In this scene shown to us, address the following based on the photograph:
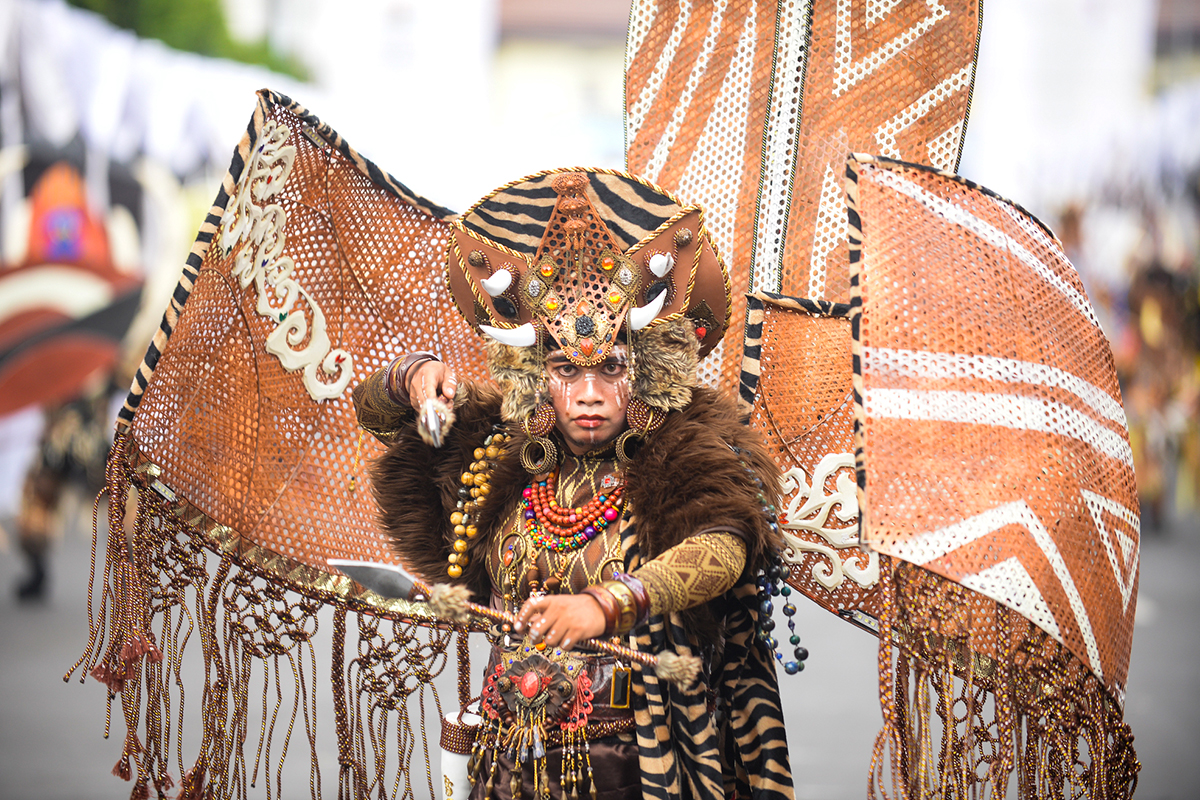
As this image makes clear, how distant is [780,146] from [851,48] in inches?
10.5

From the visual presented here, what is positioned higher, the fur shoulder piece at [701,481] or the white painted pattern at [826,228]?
the white painted pattern at [826,228]

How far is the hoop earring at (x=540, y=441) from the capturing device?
73.8 inches

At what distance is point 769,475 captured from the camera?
1.87 meters

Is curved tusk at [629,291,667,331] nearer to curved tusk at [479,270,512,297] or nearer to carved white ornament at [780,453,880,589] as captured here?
curved tusk at [479,270,512,297]

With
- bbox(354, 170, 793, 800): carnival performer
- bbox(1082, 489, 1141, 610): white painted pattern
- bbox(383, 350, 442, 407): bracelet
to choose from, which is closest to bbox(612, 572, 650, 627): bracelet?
bbox(354, 170, 793, 800): carnival performer

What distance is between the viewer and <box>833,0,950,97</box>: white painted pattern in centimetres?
236

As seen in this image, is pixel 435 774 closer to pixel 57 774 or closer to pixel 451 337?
pixel 57 774

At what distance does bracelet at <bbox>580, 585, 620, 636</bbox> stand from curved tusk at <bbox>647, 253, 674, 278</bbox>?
562mm

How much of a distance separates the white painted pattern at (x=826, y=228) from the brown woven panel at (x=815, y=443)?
0.21 m

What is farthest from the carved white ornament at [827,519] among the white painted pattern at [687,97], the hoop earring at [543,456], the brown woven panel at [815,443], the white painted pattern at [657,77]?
the white painted pattern at [657,77]

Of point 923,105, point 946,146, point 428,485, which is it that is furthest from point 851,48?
point 428,485

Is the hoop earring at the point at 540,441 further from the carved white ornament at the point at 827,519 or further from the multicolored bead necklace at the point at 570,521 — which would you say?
the carved white ornament at the point at 827,519

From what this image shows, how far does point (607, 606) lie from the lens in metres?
1.57

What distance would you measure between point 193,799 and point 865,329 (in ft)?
5.49
